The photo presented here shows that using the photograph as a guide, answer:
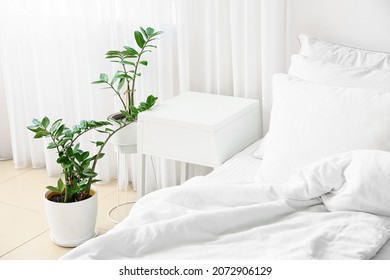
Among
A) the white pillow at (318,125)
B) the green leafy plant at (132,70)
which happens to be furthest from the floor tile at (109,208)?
the white pillow at (318,125)

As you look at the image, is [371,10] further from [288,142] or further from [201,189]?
[201,189]

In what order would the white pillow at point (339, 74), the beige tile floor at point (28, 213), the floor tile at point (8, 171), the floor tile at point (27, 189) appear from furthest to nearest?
the floor tile at point (8, 171)
the floor tile at point (27, 189)
the beige tile floor at point (28, 213)
the white pillow at point (339, 74)

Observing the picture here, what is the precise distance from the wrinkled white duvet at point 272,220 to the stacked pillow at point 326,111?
164mm

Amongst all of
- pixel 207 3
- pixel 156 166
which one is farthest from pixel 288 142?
pixel 156 166

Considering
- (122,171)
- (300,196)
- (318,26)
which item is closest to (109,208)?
(122,171)

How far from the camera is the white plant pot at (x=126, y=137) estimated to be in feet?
9.23

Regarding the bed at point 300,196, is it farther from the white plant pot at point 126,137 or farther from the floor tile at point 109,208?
the floor tile at point 109,208

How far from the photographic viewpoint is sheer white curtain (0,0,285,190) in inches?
107

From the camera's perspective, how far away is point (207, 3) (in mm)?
2781

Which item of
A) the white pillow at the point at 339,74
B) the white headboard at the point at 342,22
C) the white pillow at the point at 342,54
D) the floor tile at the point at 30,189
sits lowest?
the floor tile at the point at 30,189

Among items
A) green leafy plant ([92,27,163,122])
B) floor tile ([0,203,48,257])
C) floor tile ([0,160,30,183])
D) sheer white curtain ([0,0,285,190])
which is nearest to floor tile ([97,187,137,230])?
sheer white curtain ([0,0,285,190])

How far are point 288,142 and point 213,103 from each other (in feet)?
2.24

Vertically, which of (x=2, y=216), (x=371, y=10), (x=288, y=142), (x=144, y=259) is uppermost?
(x=371, y=10)

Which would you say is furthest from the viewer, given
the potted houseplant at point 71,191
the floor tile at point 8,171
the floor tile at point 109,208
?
the floor tile at point 8,171
